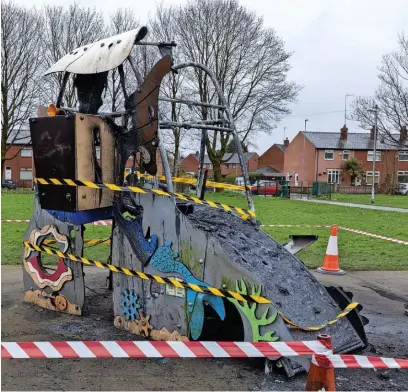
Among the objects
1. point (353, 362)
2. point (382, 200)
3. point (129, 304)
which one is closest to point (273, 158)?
point (382, 200)

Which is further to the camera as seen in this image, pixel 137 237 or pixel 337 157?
pixel 337 157

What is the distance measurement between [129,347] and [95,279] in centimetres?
435

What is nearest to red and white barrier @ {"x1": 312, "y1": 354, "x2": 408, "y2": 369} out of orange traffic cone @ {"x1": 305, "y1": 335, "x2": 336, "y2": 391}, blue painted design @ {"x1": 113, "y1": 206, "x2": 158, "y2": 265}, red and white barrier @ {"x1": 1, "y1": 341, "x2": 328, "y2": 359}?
orange traffic cone @ {"x1": 305, "y1": 335, "x2": 336, "y2": 391}

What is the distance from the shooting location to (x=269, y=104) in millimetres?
33188

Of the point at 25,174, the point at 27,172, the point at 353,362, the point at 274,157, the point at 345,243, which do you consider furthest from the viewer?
the point at 274,157

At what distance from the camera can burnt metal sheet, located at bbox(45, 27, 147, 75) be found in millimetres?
4429

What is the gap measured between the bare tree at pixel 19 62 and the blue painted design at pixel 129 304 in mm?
27182

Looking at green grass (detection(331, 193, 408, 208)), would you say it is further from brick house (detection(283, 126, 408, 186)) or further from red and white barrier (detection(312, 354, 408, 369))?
red and white barrier (detection(312, 354, 408, 369))

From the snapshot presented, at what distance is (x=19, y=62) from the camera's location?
3077cm

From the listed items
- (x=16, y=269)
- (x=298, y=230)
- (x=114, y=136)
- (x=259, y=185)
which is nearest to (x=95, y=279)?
(x=16, y=269)

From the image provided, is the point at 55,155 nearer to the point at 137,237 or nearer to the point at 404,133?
the point at 137,237

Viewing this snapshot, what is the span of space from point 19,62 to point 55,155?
28.9 meters

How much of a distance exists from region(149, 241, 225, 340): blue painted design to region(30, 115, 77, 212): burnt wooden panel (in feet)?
3.19

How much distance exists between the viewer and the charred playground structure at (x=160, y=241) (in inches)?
166
